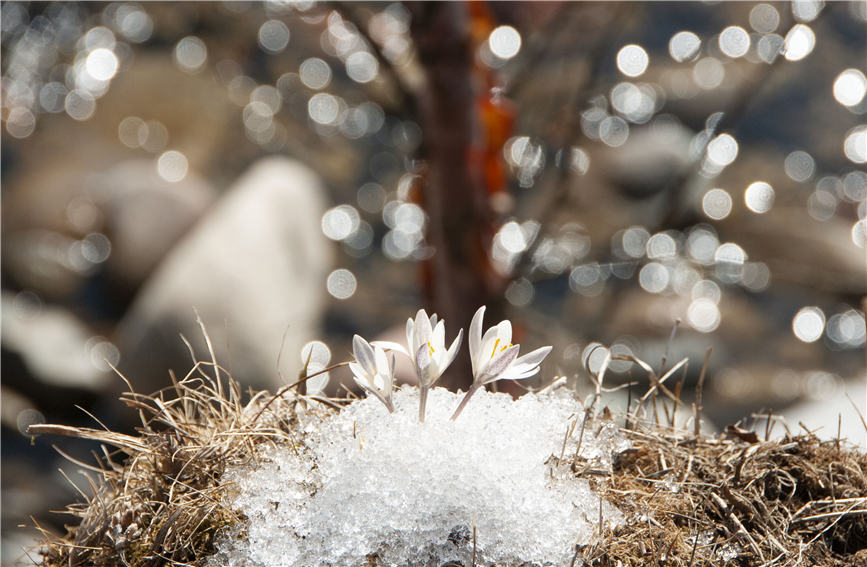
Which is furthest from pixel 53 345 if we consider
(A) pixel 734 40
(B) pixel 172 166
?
(A) pixel 734 40

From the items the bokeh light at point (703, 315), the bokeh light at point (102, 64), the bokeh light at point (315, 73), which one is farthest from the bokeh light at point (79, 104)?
the bokeh light at point (703, 315)

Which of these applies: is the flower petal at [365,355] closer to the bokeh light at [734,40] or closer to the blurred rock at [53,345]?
the blurred rock at [53,345]

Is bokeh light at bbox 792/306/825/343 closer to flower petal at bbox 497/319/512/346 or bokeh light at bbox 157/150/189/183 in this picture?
bokeh light at bbox 157/150/189/183

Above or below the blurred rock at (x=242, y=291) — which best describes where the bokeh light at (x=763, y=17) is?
above

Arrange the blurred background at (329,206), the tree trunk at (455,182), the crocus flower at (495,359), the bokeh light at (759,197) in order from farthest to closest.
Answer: the bokeh light at (759,197), the blurred background at (329,206), the tree trunk at (455,182), the crocus flower at (495,359)

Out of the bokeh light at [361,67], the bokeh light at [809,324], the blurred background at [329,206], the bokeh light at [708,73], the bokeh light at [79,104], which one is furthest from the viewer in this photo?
the bokeh light at [361,67]

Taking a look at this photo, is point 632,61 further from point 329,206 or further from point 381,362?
point 381,362

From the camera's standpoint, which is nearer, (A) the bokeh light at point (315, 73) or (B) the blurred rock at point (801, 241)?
(B) the blurred rock at point (801, 241)
